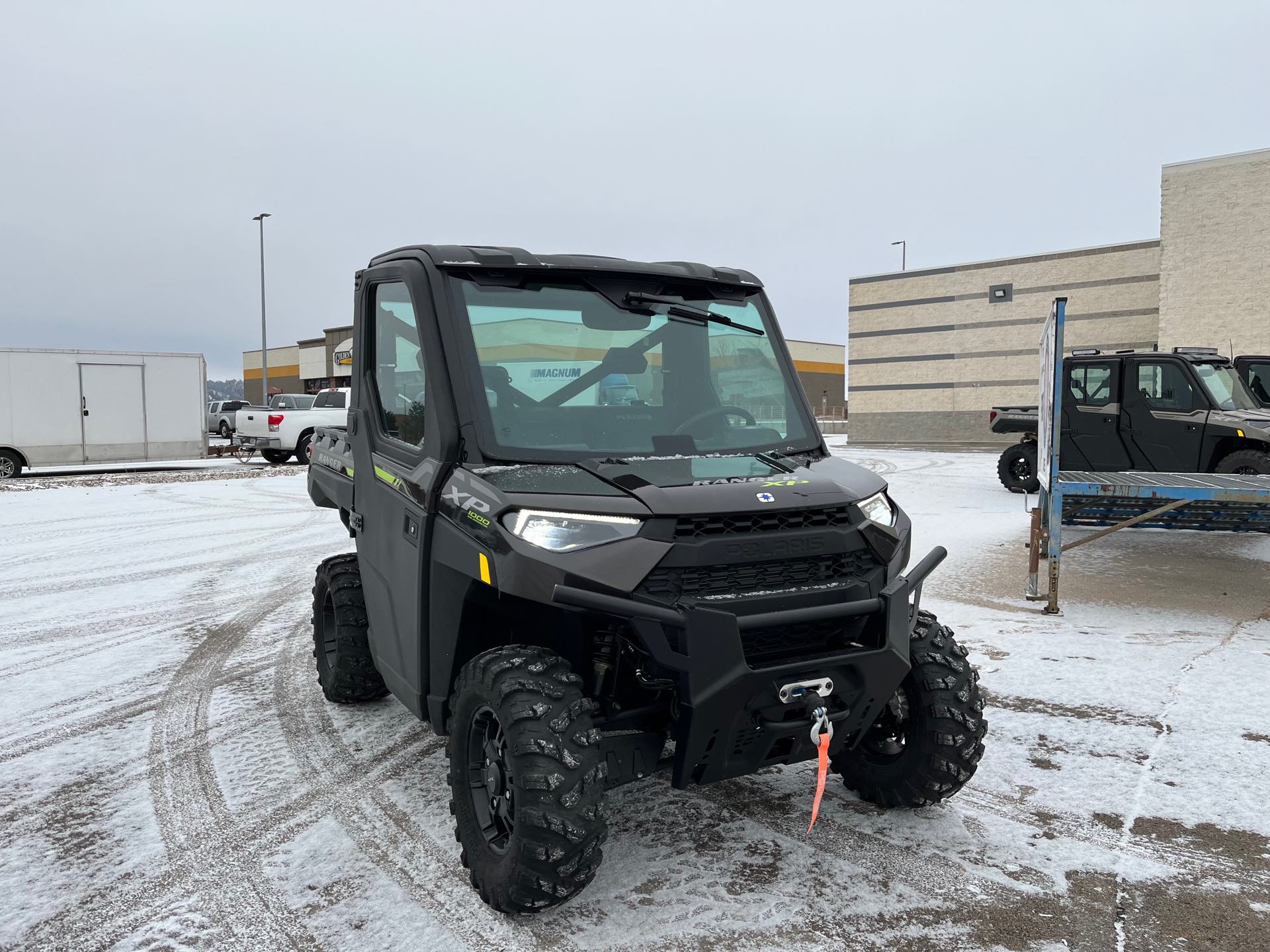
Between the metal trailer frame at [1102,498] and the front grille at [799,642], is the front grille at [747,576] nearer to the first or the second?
the front grille at [799,642]

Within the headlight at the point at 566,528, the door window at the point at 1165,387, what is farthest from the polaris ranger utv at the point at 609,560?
the door window at the point at 1165,387

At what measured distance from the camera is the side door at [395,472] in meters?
3.31

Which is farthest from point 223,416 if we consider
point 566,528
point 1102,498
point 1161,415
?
→ point 566,528

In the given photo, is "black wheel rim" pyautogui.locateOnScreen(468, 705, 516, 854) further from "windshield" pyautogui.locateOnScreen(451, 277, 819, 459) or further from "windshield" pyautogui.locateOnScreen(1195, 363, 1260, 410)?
"windshield" pyautogui.locateOnScreen(1195, 363, 1260, 410)

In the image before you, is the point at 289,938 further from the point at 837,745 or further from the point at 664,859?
the point at 837,745

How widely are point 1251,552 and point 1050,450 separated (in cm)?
429

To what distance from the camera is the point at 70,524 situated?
39.5ft

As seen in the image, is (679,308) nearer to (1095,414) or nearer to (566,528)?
(566,528)

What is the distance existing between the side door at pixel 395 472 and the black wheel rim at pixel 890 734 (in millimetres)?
1770

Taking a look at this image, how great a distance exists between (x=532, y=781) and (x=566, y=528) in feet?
2.43

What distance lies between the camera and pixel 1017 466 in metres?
14.8

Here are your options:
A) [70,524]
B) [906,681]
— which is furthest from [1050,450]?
[70,524]

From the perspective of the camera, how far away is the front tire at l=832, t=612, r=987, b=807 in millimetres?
3357

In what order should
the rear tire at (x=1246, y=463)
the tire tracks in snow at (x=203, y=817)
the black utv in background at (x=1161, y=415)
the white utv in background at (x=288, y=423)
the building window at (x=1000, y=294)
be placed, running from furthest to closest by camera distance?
1. the building window at (x=1000, y=294)
2. the white utv in background at (x=288, y=423)
3. the black utv in background at (x=1161, y=415)
4. the rear tire at (x=1246, y=463)
5. the tire tracks in snow at (x=203, y=817)
